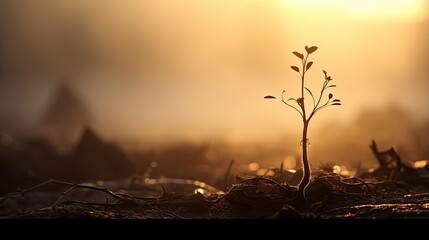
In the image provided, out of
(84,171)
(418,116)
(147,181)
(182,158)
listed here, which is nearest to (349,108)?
(418,116)

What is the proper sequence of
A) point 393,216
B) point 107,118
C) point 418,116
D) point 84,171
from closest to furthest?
1. point 393,216
2. point 84,171
3. point 418,116
4. point 107,118

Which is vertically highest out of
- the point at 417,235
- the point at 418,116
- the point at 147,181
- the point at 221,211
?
the point at 418,116

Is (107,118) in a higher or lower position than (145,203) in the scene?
higher

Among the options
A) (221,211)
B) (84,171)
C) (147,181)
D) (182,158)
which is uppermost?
(182,158)

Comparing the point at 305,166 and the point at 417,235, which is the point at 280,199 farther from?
the point at 417,235

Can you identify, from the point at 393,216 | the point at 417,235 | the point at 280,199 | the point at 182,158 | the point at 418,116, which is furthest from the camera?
the point at 418,116

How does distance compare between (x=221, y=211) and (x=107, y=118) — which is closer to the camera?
(x=221, y=211)

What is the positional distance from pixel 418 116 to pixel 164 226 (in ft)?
87.0

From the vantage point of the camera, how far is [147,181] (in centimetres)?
770

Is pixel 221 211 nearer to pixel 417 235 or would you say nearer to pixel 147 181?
pixel 417 235

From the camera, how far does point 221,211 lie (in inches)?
179

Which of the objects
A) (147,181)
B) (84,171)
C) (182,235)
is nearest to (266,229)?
(182,235)

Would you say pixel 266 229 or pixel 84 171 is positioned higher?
pixel 84 171

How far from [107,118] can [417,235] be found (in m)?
36.9
